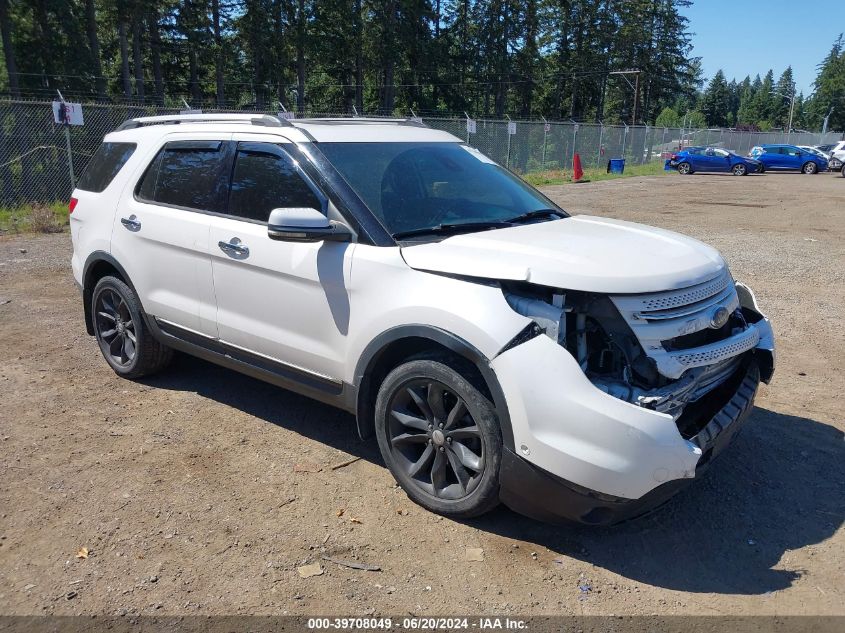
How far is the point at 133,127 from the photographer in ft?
17.7

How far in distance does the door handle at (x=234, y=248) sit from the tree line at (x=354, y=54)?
1013 inches

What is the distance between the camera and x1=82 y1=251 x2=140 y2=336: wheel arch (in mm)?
5027

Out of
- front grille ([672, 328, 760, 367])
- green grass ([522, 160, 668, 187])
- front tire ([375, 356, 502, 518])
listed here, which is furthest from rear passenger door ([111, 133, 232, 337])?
green grass ([522, 160, 668, 187])

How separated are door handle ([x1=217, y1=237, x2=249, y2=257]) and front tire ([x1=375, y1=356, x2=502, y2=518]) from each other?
1259 millimetres

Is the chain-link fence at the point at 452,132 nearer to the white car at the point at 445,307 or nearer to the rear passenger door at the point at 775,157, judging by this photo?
the white car at the point at 445,307

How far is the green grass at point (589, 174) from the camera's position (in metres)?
27.5

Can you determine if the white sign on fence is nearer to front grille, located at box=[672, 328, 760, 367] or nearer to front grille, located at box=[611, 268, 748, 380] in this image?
front grille, located at box=[611, 268, 748, 380]

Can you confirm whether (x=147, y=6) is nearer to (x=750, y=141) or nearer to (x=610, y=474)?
(x=610, y=474)

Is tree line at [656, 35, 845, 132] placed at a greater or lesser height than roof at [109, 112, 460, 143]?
greater

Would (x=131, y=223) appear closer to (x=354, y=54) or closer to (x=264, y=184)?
(x=264, y=184)

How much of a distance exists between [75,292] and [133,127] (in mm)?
3349

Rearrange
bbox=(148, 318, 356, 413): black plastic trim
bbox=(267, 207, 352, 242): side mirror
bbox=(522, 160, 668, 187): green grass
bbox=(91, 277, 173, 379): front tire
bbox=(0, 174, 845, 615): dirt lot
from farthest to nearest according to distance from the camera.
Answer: bbox=(522, 160, 668, 187): green grass → bbox=(91, 277, 173, 379): front tire → bbox=(148, 318, 356, 413): black plastic trim → bbox=(267, 207, 352, 242): side mirror → bbox=(0, 174, 845, 615): dirt lot

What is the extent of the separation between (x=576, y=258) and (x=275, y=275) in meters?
1.73

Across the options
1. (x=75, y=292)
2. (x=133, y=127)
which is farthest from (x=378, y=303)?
(x=75, y=292)
